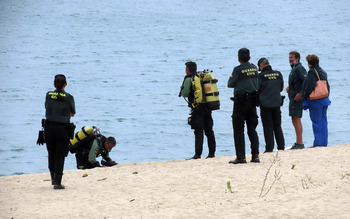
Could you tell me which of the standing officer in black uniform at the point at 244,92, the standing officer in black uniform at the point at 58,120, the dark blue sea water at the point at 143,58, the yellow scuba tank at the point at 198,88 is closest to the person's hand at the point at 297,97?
the yellow scuba tank at the point at 198,88

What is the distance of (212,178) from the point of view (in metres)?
9.47

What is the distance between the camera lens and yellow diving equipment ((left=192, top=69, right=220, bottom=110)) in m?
10.9

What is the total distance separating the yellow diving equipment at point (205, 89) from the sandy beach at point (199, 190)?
3.40 feet

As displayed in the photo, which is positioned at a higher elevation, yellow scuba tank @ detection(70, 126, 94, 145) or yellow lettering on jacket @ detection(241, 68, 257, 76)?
yellow lettering on jacket @ detection(241, 68, 257, 76)

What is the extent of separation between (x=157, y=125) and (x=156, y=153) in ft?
21.5

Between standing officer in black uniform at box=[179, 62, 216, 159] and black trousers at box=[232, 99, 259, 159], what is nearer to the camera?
black trousers at box=[232, 99, 259, 159]

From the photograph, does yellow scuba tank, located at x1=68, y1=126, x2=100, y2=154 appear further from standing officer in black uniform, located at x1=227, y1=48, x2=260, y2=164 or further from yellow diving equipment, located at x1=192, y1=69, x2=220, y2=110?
standing officer in black uniform, located at x1=227, y1=48, x2=260, y2=164

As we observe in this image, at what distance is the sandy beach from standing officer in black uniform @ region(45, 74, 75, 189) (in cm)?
62

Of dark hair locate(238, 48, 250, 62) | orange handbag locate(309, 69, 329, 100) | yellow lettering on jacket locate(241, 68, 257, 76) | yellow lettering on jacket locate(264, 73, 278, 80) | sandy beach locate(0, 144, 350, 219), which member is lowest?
sandy beach locate(0, 144, 350, 219)

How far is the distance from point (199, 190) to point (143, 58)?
4708cm

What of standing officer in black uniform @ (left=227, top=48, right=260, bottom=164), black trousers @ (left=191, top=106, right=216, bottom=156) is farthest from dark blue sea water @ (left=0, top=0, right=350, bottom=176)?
standing officer in black uniform @ (left=227, top=48, right=260, bottom=164)

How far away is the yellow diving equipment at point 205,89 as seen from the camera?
1089 centimetres

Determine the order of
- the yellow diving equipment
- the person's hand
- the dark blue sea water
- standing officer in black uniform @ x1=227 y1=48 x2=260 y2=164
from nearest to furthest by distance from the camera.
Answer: standing officer in black uniform @ x1=227 y1=48 x2=260 y2=164
the yellow diving equipment
the person's hand
the dark blue sea water

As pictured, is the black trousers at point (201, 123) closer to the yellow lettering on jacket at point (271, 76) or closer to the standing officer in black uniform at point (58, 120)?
the yellow lettering on jacket at point (271, 76)
